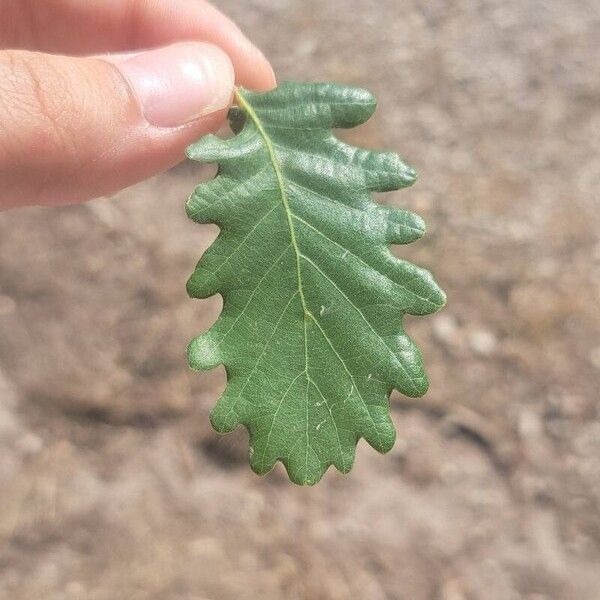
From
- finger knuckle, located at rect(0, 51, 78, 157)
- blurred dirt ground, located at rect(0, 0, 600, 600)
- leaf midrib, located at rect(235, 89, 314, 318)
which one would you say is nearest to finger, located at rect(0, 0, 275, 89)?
leaf midrib, located at rect(235, 89, 314, 318)

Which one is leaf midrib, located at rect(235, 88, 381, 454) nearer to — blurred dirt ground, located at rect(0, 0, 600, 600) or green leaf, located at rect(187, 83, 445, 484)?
green leaf, located at rect(187, 83, 445, 484)

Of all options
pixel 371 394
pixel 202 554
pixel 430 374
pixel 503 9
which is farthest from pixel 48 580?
pixel 503 9

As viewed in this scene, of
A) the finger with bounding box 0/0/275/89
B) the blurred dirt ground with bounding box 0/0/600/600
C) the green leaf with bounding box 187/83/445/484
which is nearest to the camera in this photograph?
the green leaf with bounding box 187/83/445/484

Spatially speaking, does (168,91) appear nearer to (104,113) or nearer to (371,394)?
(104,113)

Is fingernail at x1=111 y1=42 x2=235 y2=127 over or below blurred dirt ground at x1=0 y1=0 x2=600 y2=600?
over

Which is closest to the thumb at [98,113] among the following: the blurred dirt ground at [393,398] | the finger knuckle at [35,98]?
the finger knuckle at [35,98]

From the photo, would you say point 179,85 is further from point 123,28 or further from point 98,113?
point 123,28
